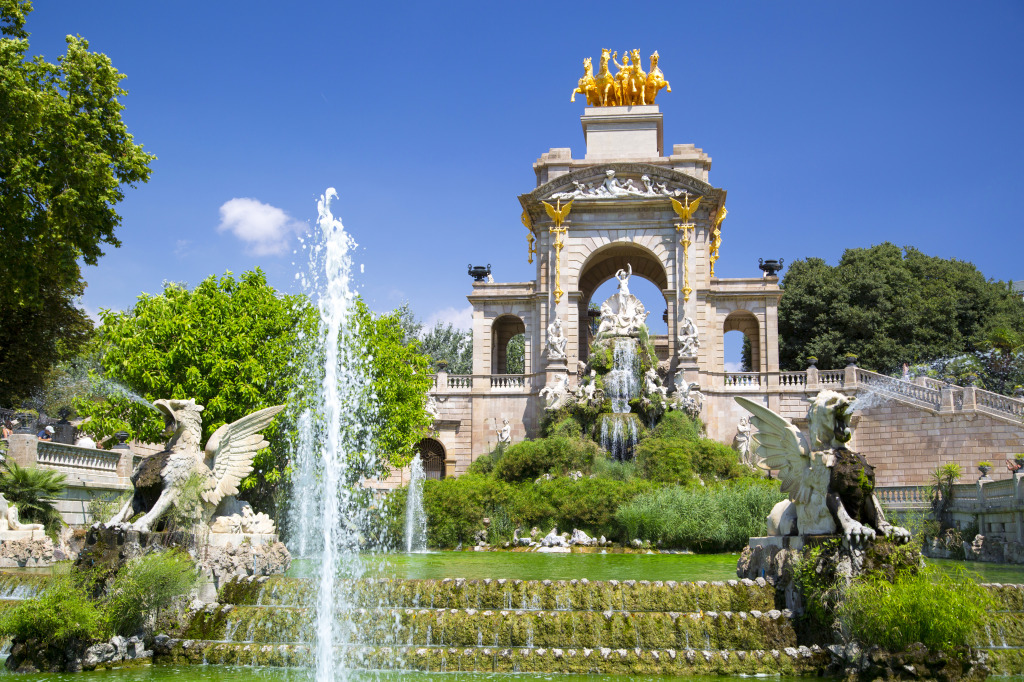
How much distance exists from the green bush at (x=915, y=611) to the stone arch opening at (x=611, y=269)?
27552 mm

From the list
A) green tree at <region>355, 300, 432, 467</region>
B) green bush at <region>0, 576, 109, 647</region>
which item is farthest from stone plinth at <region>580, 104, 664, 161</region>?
green bush at <region>0, 576, 109, 647</region>

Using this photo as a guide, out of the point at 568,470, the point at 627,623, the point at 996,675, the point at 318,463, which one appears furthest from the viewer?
the point at 568,470

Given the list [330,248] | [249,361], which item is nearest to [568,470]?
[249,361]

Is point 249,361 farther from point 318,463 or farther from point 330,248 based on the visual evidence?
point 330,248

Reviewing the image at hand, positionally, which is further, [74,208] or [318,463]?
[318,463]

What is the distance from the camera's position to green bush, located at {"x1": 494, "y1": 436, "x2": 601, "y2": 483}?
29016 mm

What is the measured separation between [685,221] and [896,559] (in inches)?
1046

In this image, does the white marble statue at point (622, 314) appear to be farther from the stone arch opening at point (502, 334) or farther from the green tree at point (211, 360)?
the green tree at point (211, 360)

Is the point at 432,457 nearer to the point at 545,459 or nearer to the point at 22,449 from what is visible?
the point at 545,459

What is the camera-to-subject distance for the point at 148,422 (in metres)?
21.9

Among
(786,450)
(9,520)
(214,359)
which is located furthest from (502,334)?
(786,450)

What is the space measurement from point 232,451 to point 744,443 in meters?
23.5

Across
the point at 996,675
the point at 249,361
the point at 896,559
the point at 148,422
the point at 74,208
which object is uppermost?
the point at 74,208

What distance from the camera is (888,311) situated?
156 ft
